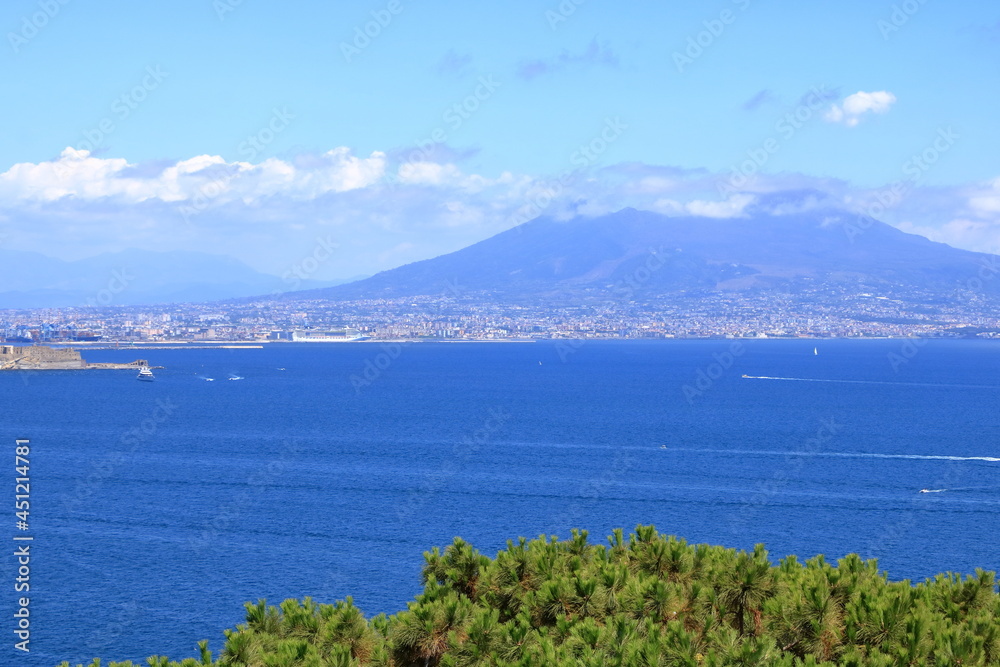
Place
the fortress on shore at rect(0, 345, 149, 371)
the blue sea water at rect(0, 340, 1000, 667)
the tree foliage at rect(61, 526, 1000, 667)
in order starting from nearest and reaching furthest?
the tree foliage at rect(61, 526, 1000, 667), the blue sea water at rect(0, 340, 1000, 667), the fortress on shore at rect(0, 345, 149, 371)

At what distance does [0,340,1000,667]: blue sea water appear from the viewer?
3581cm

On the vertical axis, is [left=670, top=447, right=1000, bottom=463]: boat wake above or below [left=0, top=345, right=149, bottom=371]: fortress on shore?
below

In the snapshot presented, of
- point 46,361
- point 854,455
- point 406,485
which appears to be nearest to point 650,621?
point 406,485

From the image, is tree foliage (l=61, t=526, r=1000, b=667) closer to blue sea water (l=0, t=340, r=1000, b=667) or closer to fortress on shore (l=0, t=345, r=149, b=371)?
blue sea water (l=0, t=340, r=1000, b=667)

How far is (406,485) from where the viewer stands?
5472cm

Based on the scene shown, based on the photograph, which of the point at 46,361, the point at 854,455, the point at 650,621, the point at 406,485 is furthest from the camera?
the point at 46,361

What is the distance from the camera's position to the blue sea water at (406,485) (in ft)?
117

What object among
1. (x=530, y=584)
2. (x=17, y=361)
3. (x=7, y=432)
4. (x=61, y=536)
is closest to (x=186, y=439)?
(x=7, y=432)

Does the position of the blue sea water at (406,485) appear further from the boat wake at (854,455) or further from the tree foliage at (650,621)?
the tree foliage at (650,621)

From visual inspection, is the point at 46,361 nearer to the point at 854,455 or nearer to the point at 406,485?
the point at 406,485

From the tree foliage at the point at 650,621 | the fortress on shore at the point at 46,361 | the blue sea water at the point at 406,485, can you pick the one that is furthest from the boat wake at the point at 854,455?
the fortress on shore at the point at 46,361

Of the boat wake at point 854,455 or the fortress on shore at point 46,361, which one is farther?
the fortress on shore at point 46,361

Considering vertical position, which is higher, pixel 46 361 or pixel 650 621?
pixel 650 621

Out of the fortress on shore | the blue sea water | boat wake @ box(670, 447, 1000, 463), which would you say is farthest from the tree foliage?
the fortress on shore
